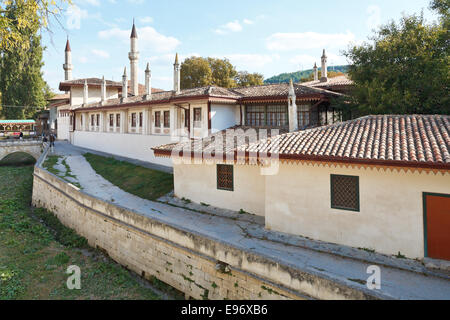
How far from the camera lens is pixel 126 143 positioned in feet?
71.8

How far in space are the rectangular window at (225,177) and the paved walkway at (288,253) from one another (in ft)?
4.09

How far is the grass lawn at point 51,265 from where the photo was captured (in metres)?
8.04

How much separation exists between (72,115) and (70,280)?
27102 mm

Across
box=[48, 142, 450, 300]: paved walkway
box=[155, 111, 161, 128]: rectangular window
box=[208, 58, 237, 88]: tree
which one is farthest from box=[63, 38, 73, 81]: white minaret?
box=[48, 142, 450, 300]: paved walkway

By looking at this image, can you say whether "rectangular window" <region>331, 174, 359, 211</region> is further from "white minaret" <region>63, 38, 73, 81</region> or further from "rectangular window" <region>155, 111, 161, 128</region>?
"white minaret" <region>63, 38, 73, 81</region>

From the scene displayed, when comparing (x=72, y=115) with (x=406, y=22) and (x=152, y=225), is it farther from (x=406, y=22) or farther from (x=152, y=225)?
(x=406, y=22)

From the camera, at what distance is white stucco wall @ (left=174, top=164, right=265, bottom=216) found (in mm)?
10602

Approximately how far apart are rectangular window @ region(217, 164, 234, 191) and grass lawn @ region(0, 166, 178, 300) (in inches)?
166

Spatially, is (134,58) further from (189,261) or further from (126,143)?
(189,261)

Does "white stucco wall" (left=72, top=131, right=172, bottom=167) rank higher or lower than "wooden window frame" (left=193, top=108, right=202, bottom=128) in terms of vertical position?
lower

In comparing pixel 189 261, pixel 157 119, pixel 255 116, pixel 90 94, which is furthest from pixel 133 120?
pixel 189 261

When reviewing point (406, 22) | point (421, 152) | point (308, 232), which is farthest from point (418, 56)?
point (308, 232)

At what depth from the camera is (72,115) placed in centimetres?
3188

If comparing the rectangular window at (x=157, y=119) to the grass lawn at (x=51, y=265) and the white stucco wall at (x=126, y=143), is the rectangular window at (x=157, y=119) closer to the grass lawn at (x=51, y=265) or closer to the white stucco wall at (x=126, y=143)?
the white stucco wall at (x=126, y=143)
